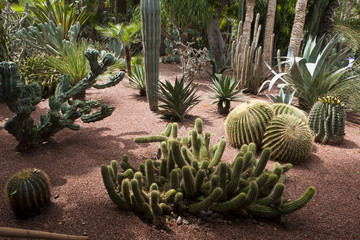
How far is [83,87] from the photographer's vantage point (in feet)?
14.0

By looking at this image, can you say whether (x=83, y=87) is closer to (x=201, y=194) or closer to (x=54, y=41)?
(x=201, y=194)

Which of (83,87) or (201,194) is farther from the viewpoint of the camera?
(83,87)

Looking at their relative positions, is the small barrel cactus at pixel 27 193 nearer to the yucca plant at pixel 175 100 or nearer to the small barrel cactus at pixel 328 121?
the yucca plant at pixel 175 100

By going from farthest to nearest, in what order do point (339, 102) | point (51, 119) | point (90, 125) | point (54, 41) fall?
1. point (54, 41)
2. point (90, 125)
3. point (339, 102)
4. point (51, 119)

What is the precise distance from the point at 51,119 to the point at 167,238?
232 centimetres

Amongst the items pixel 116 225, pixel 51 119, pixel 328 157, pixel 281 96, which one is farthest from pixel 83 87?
pixel 328 157

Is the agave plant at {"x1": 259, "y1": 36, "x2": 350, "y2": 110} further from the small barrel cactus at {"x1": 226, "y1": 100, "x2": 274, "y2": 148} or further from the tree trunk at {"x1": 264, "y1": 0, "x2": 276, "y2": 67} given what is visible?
the tree trunk at {"x1": 264, "y1": 0, "x2": 276, "y2": 67}

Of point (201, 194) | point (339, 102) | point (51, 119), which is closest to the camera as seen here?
point (201, 194)

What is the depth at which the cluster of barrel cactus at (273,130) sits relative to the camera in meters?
3.57

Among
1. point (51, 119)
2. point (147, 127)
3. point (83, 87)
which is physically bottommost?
point (147, 127)

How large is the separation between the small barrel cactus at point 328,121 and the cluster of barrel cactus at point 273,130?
0.44 metres

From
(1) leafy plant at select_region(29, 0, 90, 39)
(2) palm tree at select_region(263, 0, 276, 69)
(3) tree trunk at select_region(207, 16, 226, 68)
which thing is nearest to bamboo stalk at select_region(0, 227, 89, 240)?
(2) palm tree at select_region(263, 0, 276, 69)

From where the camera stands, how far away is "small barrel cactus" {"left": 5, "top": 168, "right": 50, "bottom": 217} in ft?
7.70

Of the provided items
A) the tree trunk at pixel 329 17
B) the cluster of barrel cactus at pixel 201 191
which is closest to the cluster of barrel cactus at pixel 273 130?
the cluster of barrel cactus at pixel 201 191
